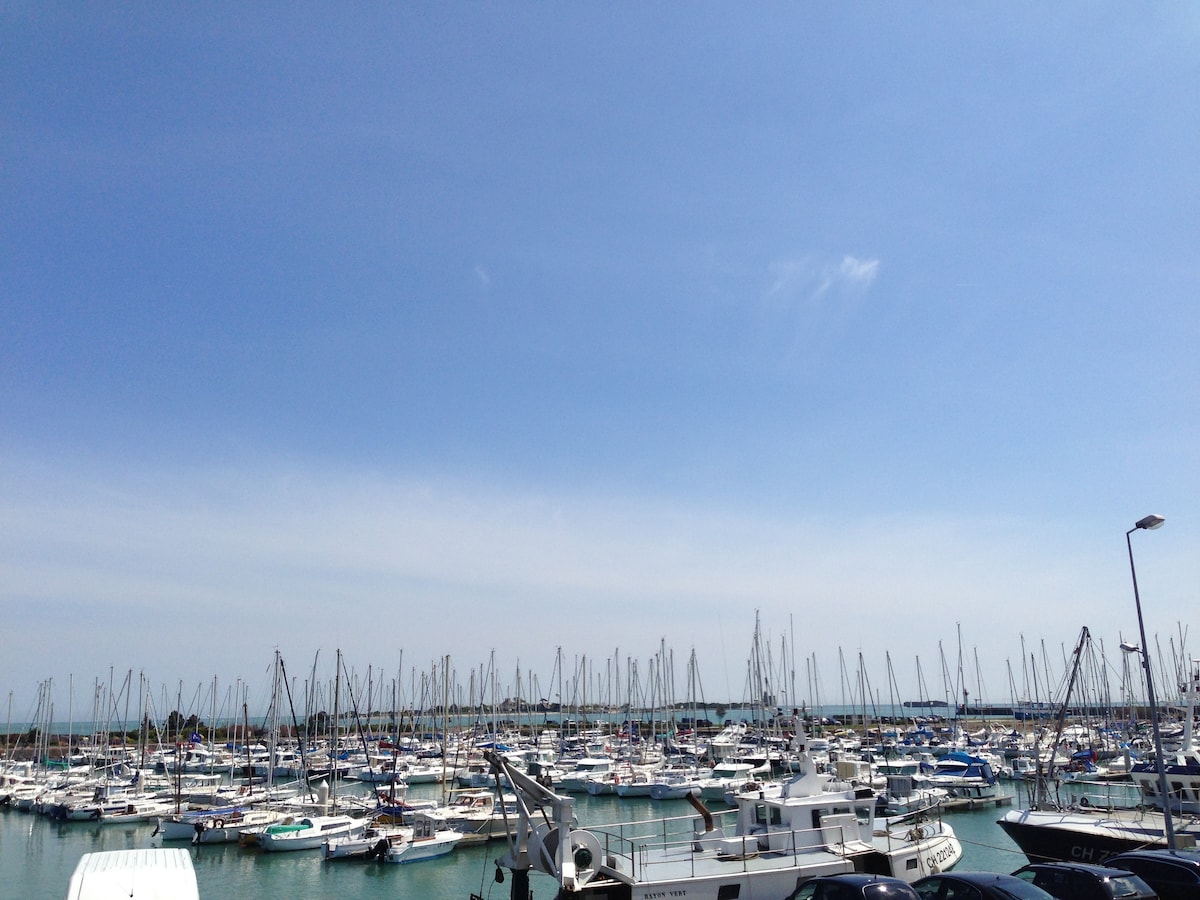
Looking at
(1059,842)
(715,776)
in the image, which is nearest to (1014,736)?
(715,776)

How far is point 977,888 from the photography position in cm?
1496

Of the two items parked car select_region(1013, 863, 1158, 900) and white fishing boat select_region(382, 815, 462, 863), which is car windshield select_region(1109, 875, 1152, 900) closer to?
parked car select_region(1013, 863, 1158, 900)

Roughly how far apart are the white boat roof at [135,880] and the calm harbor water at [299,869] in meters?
20.7

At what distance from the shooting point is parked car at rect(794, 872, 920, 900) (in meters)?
14.7

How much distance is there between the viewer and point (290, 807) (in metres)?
50.5

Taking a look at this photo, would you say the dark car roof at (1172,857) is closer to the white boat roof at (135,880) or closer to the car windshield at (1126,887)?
the car windshield at (1126,887)

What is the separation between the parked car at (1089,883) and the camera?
15.3 m

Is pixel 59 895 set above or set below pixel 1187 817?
below

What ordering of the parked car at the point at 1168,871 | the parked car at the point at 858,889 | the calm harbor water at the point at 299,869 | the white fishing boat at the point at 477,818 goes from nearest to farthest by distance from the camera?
the parked car at the point at 858,889
the parked car at the point at 1168,871
the calm harbor water at the point at 299,869
the white fishing boat at the point at 477,818

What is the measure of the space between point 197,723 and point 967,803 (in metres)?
112

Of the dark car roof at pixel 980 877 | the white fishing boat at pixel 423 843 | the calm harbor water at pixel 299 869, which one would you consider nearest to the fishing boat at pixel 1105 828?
the calm harbor water at pixel 299 869

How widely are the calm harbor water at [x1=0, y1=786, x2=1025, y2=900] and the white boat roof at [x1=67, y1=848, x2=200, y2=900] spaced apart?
813 inches

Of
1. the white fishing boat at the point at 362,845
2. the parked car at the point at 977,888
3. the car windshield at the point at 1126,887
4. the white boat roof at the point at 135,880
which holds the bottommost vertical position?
the white fishing boat at the point at 362,845

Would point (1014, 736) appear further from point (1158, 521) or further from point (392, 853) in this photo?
point (1158, 521)
